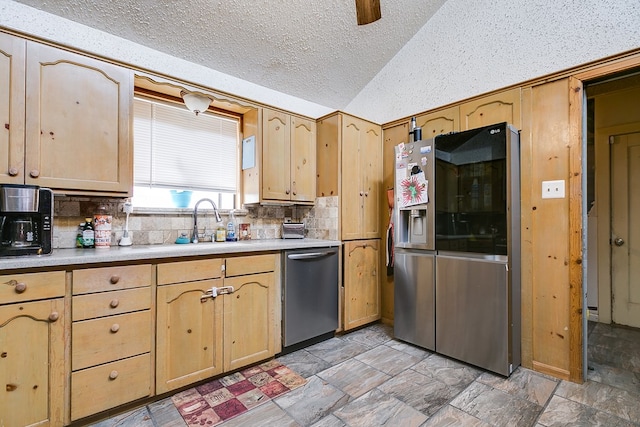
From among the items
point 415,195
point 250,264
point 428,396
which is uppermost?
point 415,195

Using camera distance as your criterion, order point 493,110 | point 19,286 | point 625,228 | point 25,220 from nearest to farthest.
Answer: point 19,286 → point 25,220 → point 493,110 → point 625,228

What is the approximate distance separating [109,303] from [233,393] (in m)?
0.94

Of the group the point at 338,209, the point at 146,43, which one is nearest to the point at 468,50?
the point at 338,209

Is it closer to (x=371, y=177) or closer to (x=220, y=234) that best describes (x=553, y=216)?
(x=371, y=177)

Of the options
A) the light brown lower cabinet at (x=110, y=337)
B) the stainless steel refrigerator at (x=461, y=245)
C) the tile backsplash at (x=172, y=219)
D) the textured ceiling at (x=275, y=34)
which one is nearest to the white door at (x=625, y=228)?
A: the stainless steel refrigerator at (x=461, y=245)

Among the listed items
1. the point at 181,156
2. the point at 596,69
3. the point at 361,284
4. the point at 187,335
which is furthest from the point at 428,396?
the point at 181,156

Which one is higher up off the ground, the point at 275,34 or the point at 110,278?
the point at 275,34

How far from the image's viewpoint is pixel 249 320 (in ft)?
7.30

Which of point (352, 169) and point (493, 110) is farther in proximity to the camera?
point (352, 169)

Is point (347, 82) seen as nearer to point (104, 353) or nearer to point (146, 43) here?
point (146, 43)

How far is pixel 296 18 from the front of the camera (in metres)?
2.53

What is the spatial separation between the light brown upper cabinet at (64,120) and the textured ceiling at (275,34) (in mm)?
463

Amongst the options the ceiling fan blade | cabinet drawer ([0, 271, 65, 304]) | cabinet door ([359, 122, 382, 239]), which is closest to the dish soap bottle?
cabinet door ([359, 122, 382, 239])

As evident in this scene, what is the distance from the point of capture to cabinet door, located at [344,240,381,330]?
2.89 meters
